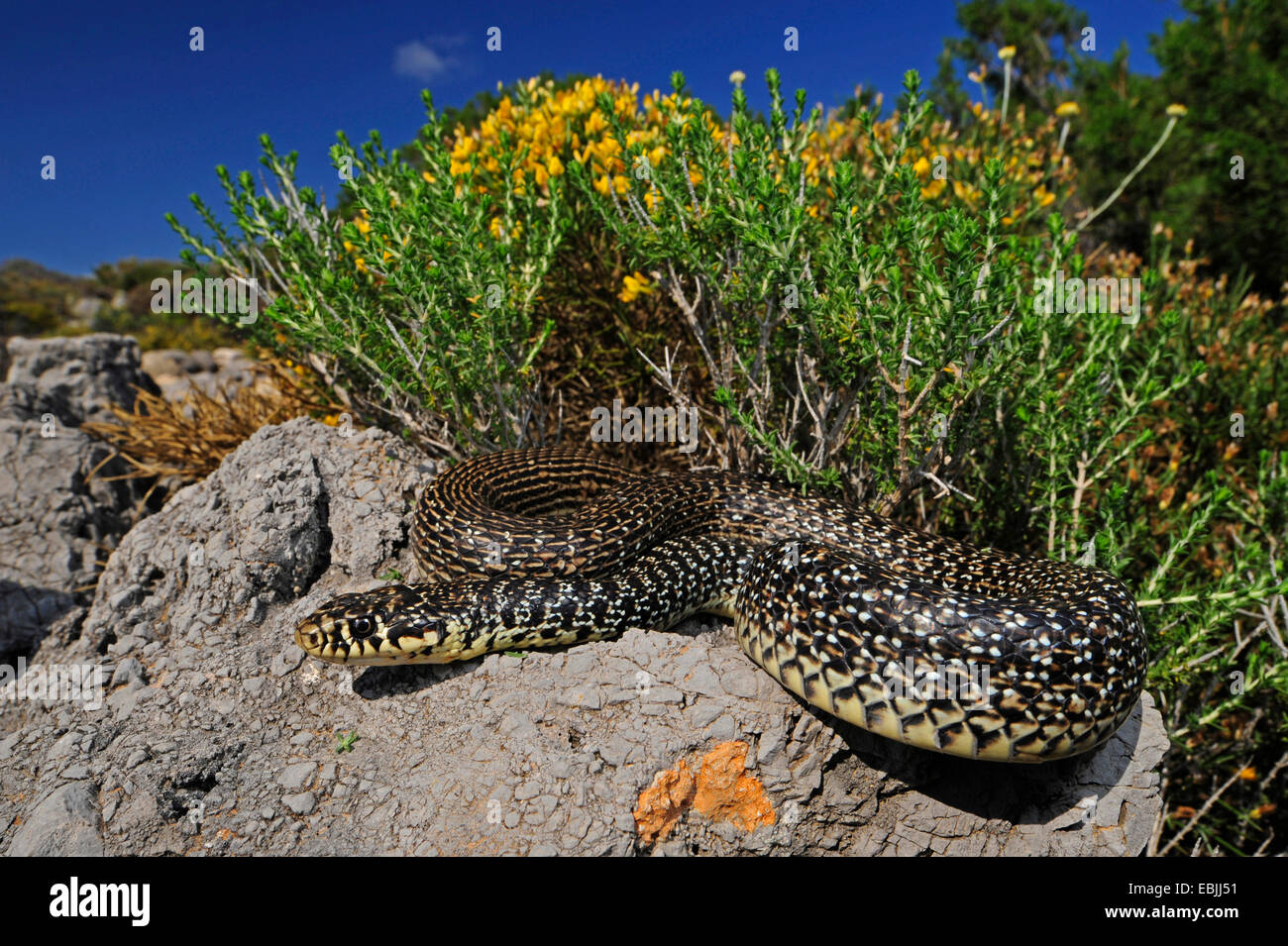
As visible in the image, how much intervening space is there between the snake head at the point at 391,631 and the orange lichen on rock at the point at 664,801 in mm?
1385

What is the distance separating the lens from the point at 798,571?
171 inches

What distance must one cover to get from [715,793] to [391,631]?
2020 mm

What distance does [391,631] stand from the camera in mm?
4473

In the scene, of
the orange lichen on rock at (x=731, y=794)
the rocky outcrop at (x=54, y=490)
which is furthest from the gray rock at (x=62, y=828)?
the rocky outcrop at (x=54, y=490)

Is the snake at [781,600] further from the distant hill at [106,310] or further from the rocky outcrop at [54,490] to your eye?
the distant hill at [106,310]

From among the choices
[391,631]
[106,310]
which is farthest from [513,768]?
[106,310]

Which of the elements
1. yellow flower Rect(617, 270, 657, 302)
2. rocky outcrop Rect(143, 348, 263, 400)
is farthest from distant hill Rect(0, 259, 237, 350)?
yellow flower Rect(617, 270, 657, 302)

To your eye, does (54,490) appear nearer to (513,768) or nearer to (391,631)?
(391,631)

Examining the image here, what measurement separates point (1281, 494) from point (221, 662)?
736 centimetres

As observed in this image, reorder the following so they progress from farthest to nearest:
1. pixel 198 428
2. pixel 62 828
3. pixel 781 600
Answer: pixel 198 428
pixel 781 600
pixel 62 828

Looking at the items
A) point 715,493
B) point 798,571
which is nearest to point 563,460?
point 715,493

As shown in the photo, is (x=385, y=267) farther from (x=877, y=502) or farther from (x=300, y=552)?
(x=877, y=502)

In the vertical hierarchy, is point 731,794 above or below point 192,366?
below

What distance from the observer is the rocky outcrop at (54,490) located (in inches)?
271
